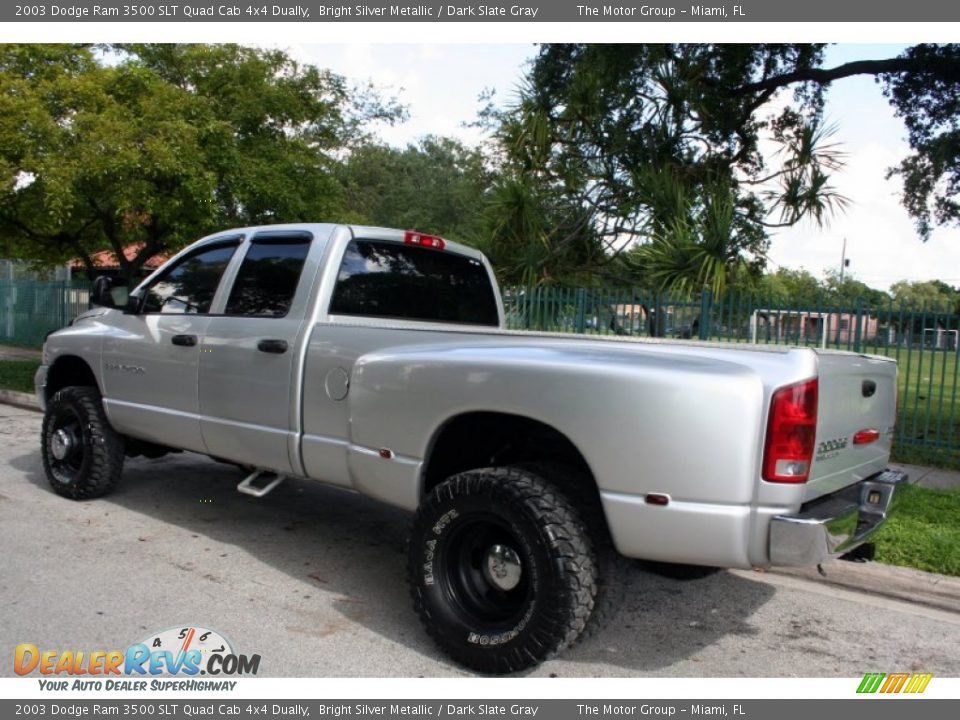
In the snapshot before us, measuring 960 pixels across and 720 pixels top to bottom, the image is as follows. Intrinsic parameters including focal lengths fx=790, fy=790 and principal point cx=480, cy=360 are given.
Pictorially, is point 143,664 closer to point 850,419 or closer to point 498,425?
point 498,425

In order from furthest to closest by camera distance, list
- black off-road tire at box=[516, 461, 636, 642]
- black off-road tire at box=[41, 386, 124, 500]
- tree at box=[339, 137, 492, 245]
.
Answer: tree at box=[339, 137, 492, 245], black off-road tire at box=[41, 386, 124, 500], black off-road tire at box=[516, 461, 636, 642]

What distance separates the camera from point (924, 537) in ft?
17.3

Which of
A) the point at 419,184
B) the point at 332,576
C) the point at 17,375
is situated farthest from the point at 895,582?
the point at 419,184

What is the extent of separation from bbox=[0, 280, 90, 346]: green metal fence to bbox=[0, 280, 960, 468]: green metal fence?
41.5ft

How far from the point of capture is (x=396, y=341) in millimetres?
3924

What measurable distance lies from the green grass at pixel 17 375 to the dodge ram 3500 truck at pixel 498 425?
787 centimetres

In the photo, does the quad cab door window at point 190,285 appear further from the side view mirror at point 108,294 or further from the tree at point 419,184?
the tree at point 419,184

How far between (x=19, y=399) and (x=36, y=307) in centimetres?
1019

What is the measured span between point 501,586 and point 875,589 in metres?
2.68

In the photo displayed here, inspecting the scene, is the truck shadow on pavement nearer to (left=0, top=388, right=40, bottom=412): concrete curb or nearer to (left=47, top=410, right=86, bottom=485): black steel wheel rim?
(left=47, top=410, right=86, bottom=485): black steel wheel rim

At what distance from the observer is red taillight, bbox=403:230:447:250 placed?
16.4 ft

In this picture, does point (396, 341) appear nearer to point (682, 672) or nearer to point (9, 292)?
point (682, 672)

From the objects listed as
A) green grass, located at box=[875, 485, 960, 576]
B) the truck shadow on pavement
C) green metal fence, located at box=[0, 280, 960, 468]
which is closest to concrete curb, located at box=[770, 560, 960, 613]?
green grass, located at box=[875, 485, 960, 576]

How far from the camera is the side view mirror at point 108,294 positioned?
5.62 m
